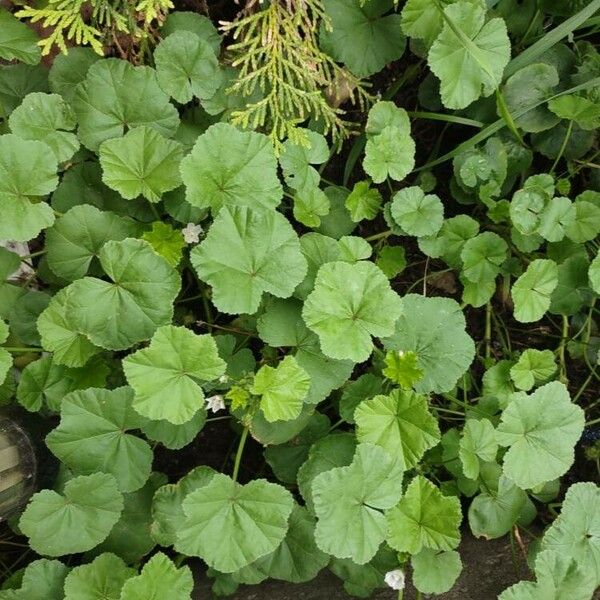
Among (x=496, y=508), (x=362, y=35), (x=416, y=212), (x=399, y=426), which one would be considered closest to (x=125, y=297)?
(x=399, y=426)

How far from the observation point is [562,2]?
2.24m

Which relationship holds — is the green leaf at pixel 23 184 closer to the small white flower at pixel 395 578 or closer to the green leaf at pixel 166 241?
the green leaf at pixel 166 241

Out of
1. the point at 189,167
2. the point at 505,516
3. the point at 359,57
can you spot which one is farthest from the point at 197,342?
the point at 505,516

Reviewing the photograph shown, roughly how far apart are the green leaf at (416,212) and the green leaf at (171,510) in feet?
3.27

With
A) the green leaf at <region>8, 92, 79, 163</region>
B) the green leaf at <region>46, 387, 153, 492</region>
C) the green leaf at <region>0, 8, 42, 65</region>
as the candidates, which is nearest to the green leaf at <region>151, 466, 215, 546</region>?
the green leaf at <region>46, 387, 153, 492</region>

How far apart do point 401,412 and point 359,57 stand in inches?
42.5

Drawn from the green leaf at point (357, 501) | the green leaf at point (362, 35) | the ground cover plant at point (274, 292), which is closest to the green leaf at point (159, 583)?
the ground cover plant at point (274, 292)

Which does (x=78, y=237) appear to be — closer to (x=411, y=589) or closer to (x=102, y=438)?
(x=102, y=438)

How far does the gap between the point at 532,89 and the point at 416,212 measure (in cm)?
57

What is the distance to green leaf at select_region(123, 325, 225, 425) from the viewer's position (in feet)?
5.69

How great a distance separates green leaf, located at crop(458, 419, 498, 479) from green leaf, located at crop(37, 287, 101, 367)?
113 cm

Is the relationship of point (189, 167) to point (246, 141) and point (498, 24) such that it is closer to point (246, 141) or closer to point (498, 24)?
point (246, 141)

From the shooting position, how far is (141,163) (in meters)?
1.94

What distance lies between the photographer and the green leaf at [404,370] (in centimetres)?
193
